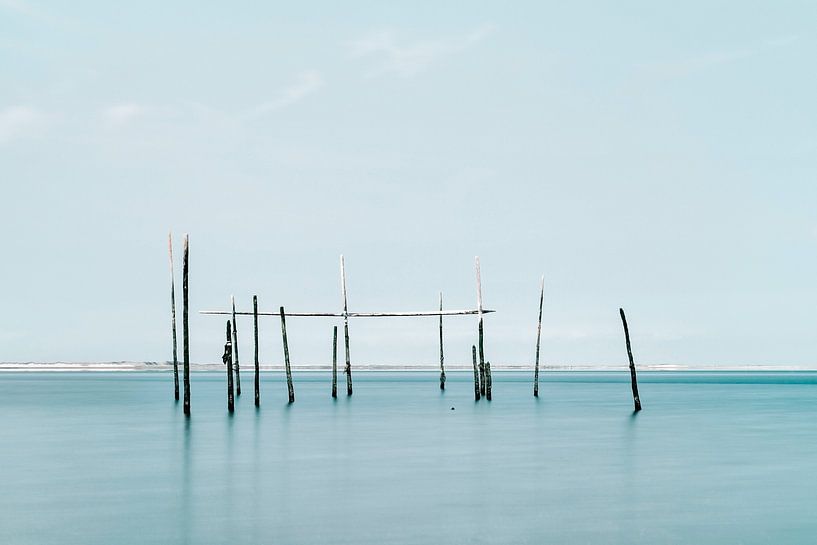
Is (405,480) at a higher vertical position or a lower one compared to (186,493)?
lower

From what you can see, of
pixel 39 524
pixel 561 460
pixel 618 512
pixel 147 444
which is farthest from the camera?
pixel 147 444

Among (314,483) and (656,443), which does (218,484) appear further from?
(656,443)

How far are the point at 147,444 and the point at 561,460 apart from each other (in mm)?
11361

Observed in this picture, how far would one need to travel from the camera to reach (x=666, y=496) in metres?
19.8

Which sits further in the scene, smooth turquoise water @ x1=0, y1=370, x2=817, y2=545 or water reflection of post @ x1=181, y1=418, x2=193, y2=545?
smooth turquoise water @ x1=0, y1=370, x2=817, y2=545

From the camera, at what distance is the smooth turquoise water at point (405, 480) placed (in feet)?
52.7

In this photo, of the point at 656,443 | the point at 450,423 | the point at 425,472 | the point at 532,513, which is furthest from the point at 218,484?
the point at 450,423

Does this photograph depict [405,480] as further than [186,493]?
Yes

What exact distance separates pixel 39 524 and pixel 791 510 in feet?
39.5

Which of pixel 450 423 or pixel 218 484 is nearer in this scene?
pixel 218 484

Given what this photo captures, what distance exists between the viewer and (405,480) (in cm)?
2195

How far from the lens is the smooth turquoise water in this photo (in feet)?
52.7

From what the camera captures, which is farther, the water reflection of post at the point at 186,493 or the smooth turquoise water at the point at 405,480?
the smooth turquoise water at the point at 405,480

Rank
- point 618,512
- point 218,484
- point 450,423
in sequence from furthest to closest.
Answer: point 450,423 < point 218,484 < point 618,512
